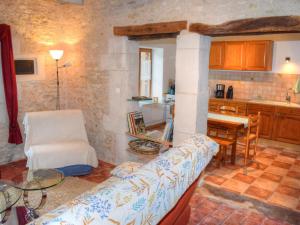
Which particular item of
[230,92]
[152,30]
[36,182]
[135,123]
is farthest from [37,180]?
[230,92]

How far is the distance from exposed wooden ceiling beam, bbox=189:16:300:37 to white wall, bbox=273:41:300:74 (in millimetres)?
3606

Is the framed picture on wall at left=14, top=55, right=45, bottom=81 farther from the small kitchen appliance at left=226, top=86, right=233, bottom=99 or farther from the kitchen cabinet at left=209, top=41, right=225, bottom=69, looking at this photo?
the small kitchen appliance at left=226, top=86, right=233, bottom=99

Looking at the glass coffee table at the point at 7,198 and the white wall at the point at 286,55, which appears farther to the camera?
the white wall at the point at 286,55

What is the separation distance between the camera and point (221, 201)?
3572 millimetres

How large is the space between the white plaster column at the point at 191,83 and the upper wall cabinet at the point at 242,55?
125 inches

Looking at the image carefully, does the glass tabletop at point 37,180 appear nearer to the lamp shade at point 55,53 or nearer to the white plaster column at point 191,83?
the white plaster column at point 191,83

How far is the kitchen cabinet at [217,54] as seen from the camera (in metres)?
6.86

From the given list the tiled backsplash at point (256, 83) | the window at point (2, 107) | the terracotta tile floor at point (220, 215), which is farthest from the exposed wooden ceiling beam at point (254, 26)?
the tiled backsplash at point (256, 83)

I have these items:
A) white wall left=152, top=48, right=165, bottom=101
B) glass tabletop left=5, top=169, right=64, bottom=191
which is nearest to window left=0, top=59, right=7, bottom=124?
glass tabletop left=5, top=169, right=64, bottom=191

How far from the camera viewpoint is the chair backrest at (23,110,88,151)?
4.35 metres

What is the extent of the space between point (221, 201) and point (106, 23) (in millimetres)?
3163

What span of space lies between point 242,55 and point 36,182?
5382 millimetres

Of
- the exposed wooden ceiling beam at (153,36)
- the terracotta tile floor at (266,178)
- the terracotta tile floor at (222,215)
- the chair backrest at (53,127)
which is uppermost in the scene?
the exposed wooden ceiling beam at (153,36)

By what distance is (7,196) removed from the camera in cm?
262
